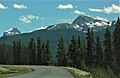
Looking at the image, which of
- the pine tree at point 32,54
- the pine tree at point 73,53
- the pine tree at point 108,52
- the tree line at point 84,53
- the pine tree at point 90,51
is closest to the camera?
the tree line at point 84,53

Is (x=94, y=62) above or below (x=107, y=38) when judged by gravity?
below

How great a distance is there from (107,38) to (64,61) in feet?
73.3

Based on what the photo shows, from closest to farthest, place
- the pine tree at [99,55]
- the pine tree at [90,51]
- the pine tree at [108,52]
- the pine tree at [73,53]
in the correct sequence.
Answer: the pine tree at [108,52]
the pine tree at [99,55]
the pine tree at [90,51]
the pine tree at [73,53]

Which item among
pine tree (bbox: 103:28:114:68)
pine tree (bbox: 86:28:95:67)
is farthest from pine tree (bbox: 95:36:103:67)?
pine tree (bbox: 103:28:114:68)

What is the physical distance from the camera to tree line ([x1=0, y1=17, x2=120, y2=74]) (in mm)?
89812

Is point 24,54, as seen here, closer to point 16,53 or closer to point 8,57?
point 16,53

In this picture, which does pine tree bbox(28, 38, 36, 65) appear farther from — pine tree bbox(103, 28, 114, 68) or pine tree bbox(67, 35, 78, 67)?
pine tree bbox(103, 28, 114, 68)

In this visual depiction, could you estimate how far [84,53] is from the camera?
109125mm

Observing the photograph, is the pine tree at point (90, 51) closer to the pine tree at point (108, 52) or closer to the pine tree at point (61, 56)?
the pine tree at point (108, 52)

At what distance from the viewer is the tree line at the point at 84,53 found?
89.8 meters

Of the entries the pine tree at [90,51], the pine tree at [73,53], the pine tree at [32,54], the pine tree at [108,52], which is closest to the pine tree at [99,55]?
the pine tree at [90,51]

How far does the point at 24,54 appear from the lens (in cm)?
15200

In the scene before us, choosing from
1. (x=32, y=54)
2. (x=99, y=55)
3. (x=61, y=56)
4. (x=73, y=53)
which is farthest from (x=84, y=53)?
(x=32, y=54)

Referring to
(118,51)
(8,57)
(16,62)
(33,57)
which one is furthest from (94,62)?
(8,57)
